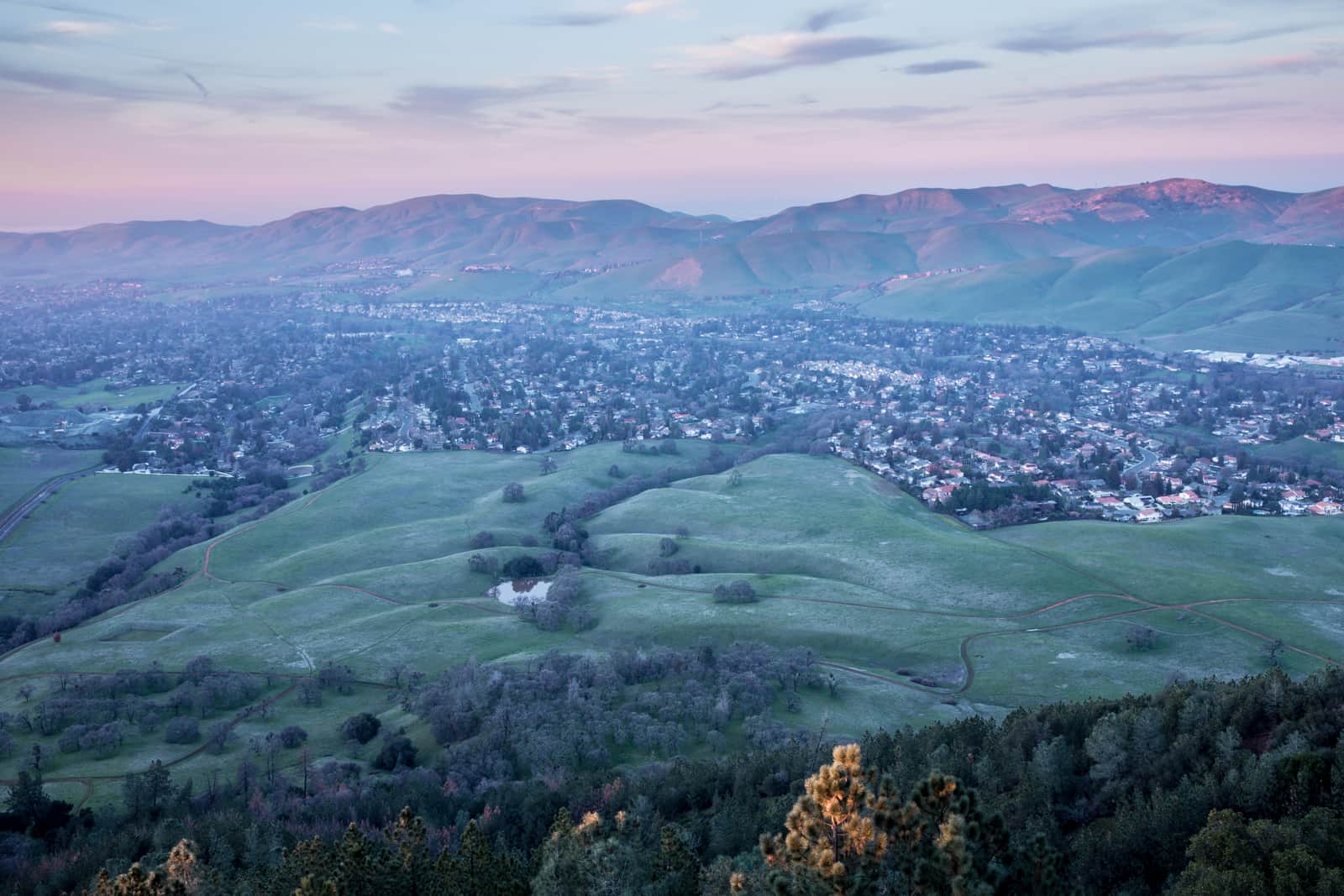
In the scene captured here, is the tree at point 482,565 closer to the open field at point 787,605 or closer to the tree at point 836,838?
the open field at point 787,605

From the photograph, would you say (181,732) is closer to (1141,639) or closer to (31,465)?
(1141,639)

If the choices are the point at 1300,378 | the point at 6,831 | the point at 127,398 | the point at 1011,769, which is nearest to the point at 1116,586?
the point at 1011,769

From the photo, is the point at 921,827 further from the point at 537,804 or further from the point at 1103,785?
the point at 537,804

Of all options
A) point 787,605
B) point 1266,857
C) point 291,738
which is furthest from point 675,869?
point 787,605

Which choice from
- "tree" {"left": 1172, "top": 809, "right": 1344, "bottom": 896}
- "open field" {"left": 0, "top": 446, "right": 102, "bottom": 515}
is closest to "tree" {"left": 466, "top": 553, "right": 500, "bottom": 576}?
"open field" {"left": 0, "top": 446, "right": 102, "bottom": 515}

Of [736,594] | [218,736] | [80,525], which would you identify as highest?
[80,525]
